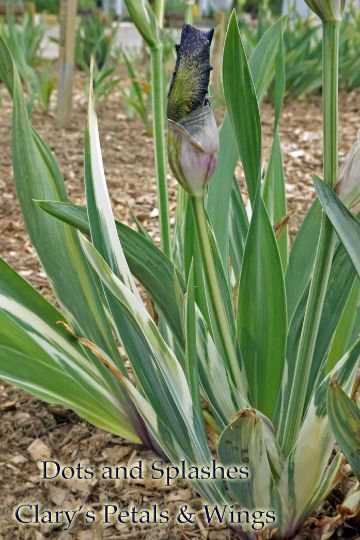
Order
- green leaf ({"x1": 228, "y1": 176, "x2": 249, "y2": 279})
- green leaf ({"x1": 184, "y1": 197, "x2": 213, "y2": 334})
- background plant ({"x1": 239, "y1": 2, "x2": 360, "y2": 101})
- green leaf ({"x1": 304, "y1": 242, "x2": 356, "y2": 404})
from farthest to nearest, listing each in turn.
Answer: background plant ({"x1": 239, "y1": 2, "x2": 360, "y2": 101}) → green leaf ({"x1": 228, "y1": 176, "x2": 249, "y2": 279}) → green leaf ({"x1": 184, "y1": 197, "x2": 213, "y2": 334}) → green leaf ({"x1": 304, "y1": 242, "x2": 356, "y2": 404})

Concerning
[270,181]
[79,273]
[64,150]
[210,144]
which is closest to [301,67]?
[64,150]

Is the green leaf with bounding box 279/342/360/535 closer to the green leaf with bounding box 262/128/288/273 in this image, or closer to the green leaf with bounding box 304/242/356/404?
the green leaf with bounding box 304/242/356/404

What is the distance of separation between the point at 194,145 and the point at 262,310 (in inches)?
11.7

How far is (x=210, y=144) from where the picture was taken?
1.75ft

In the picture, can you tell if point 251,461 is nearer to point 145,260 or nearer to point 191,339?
point 191,339

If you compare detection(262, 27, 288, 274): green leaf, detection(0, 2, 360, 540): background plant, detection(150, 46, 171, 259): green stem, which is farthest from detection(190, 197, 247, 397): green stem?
detection(262, 27, 288, 274): green leaf

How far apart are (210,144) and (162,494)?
0.63m

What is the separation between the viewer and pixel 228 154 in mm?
891

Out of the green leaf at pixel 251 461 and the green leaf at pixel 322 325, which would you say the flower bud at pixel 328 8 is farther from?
the green leaf at pixel 251 461

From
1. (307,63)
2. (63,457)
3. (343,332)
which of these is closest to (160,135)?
(343,332)

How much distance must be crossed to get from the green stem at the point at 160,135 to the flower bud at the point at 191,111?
0.22m

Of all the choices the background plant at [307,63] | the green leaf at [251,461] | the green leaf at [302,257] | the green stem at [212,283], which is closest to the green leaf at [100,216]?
the green stem at [212,283]

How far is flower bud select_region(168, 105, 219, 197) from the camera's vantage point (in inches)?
20.7

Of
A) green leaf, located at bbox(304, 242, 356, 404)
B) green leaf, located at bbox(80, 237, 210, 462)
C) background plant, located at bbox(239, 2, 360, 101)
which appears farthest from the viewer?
background plant, located at bbox(239, 2, 360, 101)
